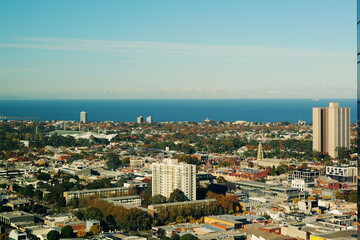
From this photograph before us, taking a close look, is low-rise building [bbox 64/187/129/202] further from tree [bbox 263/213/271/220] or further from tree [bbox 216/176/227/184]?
tree [bbox 263/213/271/220]

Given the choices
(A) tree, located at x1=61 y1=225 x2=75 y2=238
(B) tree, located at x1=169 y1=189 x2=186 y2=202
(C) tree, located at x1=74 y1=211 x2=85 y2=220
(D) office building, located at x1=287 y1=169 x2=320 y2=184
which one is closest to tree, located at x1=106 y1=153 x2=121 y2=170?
(D) office building, located at x1=287 y1=169 x2=320 y2=184

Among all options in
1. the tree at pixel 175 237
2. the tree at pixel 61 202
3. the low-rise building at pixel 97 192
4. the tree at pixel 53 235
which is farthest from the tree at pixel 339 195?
the tree at pixel 53 235

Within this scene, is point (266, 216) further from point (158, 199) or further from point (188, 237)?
point (188, 237)

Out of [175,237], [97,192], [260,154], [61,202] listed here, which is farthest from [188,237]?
[260,154]

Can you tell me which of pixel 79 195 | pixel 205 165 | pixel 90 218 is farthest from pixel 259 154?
pixel 90 218

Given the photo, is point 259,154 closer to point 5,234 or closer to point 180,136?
point 180,136

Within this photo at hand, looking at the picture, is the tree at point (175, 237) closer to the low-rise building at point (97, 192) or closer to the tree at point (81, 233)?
the tree at point (81, 233)
